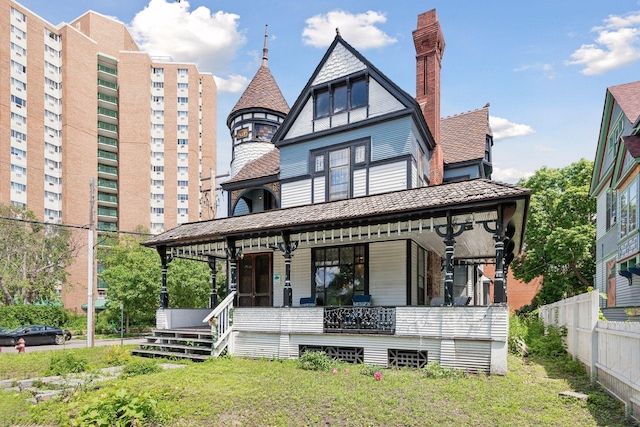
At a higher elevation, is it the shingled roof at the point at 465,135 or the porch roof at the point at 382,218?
the shingled roof at the point at 465,135

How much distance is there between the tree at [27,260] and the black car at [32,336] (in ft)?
43.1

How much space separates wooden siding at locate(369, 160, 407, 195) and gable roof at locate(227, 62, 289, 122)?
33.3 feet

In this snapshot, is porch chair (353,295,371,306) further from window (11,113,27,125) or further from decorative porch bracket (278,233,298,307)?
window (11,113,27,125)

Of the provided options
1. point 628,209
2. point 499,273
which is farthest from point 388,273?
point 628,209

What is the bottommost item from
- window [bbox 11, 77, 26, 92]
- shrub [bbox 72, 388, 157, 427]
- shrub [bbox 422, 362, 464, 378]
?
shrub [bbox 422, 362, 464, 378]

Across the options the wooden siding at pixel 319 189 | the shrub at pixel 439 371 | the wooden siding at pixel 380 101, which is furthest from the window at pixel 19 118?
the shrub at pixel 439 371

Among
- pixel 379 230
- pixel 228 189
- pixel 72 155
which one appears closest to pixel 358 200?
pixel 379 230

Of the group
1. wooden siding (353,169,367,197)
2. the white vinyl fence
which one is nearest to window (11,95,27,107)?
wooden siding (353,169,367,197)

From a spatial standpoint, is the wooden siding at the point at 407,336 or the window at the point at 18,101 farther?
the window at the point at 18,101

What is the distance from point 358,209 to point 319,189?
4.32m

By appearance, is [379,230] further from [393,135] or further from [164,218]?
[164,218]

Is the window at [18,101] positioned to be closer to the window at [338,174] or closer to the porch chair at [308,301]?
the window at [338,174]

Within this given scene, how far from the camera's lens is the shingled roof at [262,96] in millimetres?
24953

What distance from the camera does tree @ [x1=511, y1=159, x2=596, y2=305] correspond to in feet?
109
